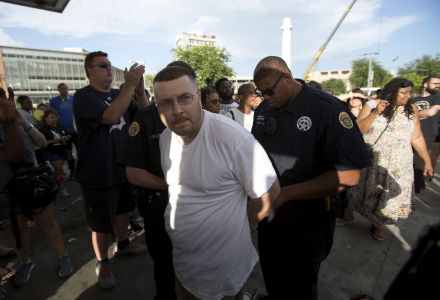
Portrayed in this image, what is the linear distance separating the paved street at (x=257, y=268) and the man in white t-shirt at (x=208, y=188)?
1.33 m

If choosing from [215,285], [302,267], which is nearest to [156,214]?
[215,285]

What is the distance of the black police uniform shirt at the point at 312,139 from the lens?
63.4 inches

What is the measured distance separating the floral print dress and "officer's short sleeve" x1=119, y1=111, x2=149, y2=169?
2.76m

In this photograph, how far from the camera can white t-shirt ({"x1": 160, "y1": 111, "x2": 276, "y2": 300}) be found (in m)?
1.34

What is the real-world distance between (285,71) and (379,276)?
7.71ft

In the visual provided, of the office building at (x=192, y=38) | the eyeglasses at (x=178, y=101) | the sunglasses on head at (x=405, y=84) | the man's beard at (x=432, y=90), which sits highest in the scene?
the office building at (x=192, y=38)

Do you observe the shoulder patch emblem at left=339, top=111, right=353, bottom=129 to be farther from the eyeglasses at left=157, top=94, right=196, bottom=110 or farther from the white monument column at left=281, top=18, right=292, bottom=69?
the white monument column at left=281, top=18, right=292, bottom=69

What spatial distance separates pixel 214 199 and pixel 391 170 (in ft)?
8.87

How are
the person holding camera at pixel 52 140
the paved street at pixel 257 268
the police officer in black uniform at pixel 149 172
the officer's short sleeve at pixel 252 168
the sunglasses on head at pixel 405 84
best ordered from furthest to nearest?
the person holding camera at pixel 52 140 < the sunglasses on head at pixel 405 84 < the paved street at pixel 257 268 < the police officer in black uniform at pixel 149 172 < the officer's short sleeve at pixel 252 168

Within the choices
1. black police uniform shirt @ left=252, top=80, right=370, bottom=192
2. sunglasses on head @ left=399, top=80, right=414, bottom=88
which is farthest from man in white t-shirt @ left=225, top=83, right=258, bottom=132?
black police uniform shirt @ left=252, top=80, right=370, bottom=192

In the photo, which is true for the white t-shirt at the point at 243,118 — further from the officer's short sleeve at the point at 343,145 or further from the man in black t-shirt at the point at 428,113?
the man in black t-shirt at the point at 428,113

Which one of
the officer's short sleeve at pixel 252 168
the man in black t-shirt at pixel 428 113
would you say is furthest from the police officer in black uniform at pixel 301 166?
the man in black t-shirt at pixel 428 113

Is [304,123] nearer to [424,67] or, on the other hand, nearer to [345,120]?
[345,120]

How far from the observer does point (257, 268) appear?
2859 millimetres
